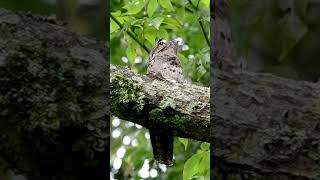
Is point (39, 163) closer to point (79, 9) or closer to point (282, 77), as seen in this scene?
point (79, 9)

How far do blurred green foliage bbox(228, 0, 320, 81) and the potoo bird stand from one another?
321 mm

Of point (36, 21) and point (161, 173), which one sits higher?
point (36, 21)

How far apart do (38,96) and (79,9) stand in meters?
0.12

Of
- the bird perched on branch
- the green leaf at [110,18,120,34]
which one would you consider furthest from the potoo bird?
the green leaf at [110,18,120,34]

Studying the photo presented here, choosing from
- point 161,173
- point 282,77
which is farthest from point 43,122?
point 161,173

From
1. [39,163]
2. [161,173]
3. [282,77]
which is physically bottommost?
[161,173]

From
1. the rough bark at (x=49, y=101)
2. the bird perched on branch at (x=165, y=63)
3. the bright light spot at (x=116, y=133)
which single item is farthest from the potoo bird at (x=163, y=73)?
the bright light spot at (x=116, y=133)

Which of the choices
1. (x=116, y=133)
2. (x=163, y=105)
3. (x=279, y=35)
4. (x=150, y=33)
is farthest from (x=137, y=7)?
(x=116, y=133)

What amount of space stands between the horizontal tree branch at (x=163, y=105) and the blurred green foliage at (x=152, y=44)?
0.17 m

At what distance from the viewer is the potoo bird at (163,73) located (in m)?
0.98

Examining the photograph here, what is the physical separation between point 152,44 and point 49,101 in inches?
28.9

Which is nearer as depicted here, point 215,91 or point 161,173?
point 215,91

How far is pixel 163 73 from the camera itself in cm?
111

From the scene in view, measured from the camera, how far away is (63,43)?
646 mm
